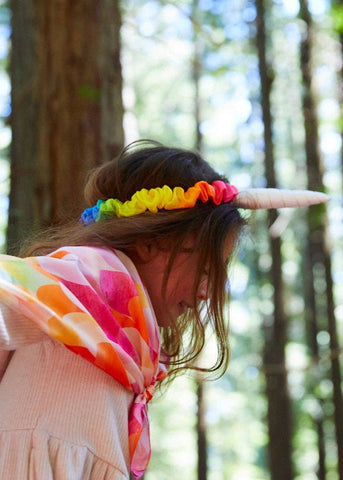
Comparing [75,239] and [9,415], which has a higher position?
[75,239]

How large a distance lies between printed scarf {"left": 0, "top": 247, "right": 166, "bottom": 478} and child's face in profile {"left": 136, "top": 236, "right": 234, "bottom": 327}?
11cm

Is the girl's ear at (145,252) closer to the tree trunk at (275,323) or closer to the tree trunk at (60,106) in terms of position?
the tree trunk at (60,106)

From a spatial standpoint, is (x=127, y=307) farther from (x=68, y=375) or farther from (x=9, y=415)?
(x=9, y=415)

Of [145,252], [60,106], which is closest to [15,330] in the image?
[145,252]

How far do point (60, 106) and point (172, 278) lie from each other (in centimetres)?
129

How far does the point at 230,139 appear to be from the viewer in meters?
17.8

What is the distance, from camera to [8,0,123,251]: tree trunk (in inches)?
112

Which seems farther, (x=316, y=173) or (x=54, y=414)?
(x=316, y=173)

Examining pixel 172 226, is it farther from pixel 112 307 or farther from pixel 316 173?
pixel 316 173

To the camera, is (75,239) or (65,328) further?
(75,239)

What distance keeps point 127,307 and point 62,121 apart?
1.38 metres

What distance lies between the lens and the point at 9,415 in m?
1.60

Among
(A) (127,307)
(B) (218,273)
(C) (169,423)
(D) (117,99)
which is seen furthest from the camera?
(C) (169,423)

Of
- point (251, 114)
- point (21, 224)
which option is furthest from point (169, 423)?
point (21, 224)
